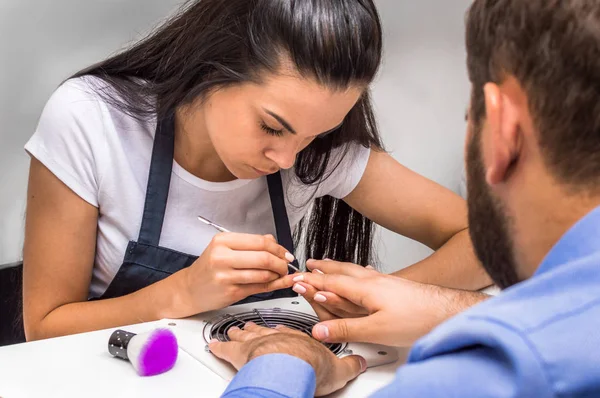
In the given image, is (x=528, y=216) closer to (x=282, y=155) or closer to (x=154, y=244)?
(x=282, y=155)

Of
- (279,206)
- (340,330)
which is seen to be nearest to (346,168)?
(279,206)

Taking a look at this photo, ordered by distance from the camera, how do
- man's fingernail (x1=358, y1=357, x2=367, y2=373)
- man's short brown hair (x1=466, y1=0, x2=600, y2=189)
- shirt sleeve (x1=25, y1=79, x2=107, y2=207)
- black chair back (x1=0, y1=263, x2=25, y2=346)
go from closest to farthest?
1. man's short brown hair (x1=466, y1=0, x2=600, y2=189)
2. man's fingernail (x1=358, y1=357, x2=367, y2=373)
3. shirt sleeve (x1=25, y1=79, x2=107, y2=207)
4. black chair back (x1=0, y1=263, x2=25, y2=346)

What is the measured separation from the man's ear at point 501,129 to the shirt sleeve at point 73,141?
965 mm

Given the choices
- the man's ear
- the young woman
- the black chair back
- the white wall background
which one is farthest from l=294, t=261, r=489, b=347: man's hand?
the white wall background

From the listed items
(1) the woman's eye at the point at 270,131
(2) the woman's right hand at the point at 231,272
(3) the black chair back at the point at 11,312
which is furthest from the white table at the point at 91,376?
(3) the black chair back at the point at 11,312

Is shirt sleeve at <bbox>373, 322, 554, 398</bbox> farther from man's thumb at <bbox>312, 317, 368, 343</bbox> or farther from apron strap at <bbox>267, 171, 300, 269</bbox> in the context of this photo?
apron strap at <bbox>267, 171, 300, 269</bbox>

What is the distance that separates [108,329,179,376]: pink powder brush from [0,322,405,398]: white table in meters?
0.01

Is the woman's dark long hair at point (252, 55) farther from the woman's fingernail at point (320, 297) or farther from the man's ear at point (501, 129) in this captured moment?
the man's ear at point (501, 129)

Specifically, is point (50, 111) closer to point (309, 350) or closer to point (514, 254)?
point (309, 350)

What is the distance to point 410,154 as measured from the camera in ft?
8.98

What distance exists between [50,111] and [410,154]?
5.04 ft

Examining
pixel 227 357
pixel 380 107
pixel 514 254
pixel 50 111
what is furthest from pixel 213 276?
pixel 380 107

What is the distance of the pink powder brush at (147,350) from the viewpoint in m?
1.15

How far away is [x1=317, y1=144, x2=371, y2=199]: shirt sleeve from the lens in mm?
1773
